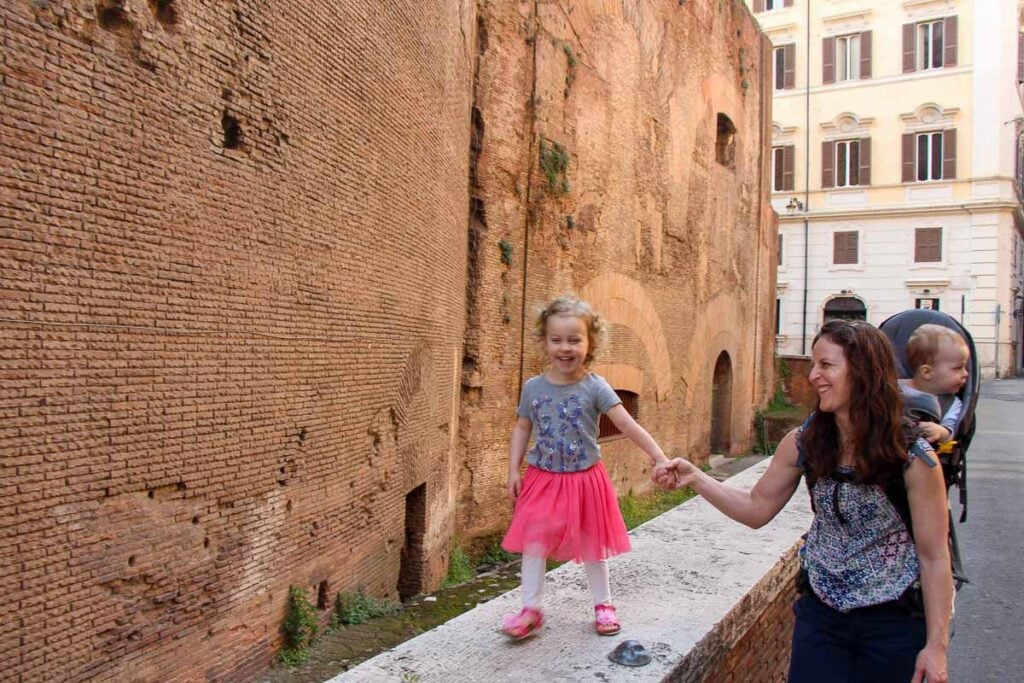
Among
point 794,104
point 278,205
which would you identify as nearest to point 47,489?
point 278,205

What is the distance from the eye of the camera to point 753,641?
12.0ft

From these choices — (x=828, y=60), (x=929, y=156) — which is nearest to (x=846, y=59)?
(x=828, y=60)

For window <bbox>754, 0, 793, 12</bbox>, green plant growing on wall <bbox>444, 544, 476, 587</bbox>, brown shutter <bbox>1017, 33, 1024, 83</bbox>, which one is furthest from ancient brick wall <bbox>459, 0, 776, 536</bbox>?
brown shutter <bbox>1017, 33, 1024, 83</bbox>

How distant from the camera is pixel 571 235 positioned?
924cm

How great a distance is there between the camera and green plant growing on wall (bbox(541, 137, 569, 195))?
859 centimetres

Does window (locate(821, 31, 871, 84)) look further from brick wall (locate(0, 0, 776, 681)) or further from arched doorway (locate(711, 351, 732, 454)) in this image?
brick wall (locate(0, 0, 776, 681))

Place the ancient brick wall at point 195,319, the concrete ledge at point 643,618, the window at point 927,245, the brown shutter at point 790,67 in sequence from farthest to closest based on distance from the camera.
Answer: the brown shutter at point 790,67 → the window at point 927,245 → the ancient brick wall at point 195,319 → the concrete ledge at point 643,618

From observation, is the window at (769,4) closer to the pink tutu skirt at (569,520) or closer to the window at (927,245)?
the window at (927,245)

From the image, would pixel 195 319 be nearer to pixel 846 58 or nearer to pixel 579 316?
pixel 579 316

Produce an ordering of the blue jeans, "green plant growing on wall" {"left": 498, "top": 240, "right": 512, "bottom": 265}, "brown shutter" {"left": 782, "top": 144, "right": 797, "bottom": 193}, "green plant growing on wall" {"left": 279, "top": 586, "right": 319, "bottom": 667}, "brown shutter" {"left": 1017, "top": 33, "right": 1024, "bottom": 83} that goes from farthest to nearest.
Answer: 1. "brown shutter" {"left": 782, "top": 144, "right": 797, "bottom": 193}
2. "brown shutter" {"left": 1017, "top": 33, "right": 1024, "bottom": 83}
3. "green plant growing on wall" {"left": 498, "top": 240, "right": 512, "bottom": 265}
4. "green plant growing on wall" {"left": 279, "top": 586, "right": 319, "bottom": 667}
5. the blue jeans

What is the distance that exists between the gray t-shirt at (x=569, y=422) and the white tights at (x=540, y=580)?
348mm

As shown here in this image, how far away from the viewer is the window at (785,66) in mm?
31547

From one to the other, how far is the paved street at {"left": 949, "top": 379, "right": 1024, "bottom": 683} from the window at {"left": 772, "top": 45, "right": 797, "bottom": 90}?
21.2 metres

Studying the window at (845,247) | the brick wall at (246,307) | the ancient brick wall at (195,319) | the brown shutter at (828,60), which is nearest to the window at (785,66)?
the brown shutter at (828,60)
